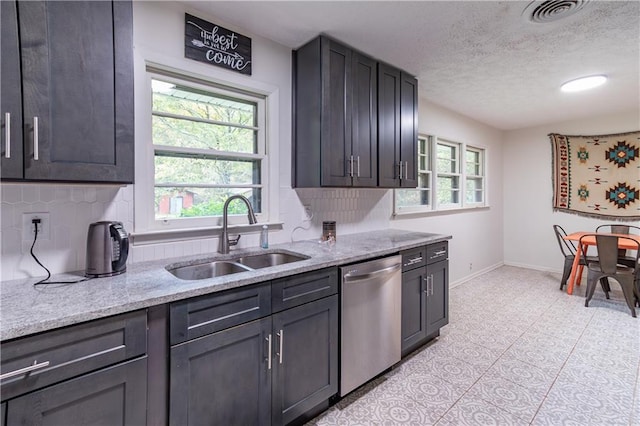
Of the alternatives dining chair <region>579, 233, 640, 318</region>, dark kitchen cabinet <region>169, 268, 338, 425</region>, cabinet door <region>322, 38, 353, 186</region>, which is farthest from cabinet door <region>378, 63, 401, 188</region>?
dining chair <region>579, 233, 640, 318</region>

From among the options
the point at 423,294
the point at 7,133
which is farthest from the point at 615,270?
the point at 7,133

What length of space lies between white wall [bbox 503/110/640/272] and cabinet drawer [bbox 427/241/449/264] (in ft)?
11.9

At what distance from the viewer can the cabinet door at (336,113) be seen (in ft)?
7.24

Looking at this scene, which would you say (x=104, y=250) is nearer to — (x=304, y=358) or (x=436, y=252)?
(x=304, y=358)

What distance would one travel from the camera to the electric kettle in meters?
1.42

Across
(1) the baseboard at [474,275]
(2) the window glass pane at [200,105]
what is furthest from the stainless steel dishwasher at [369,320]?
(1) the baseboard at [474,275]

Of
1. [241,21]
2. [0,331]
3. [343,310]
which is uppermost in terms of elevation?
[241,21]

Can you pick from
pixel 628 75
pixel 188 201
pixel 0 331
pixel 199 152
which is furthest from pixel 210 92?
pixel 628 75

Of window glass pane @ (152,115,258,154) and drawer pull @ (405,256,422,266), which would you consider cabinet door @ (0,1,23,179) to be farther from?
drawer pull @ (405,256,422,266)

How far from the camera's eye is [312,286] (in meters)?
1.71

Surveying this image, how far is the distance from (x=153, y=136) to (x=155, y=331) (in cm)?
121

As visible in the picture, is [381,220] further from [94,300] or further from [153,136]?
[94,300]

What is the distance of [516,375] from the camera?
7.26ft

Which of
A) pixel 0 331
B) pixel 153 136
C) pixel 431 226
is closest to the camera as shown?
pixel 0 331
